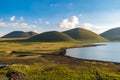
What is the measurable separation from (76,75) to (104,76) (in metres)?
6.86

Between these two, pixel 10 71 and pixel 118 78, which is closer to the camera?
pixel 118 78

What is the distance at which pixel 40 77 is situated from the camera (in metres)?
50.4

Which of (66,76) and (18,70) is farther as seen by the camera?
(18,70)

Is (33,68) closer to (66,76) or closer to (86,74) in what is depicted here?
(66,76)

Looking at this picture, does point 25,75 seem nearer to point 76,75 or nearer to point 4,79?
point 4,79

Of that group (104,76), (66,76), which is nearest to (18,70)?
(66,76)

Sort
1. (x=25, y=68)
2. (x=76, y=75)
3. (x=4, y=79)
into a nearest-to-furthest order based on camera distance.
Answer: (x=4, y=79) < (x=76, y=75) < (x=25, y=68)

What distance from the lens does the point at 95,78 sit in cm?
4891

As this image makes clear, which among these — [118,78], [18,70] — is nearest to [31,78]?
[18,70]

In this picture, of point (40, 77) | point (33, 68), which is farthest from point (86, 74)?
point (33, 68)

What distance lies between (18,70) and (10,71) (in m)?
2.08

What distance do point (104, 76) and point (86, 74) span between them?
4503mm

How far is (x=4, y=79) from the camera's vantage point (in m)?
47.9

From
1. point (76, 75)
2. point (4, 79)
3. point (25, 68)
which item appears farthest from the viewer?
point (25, 68)
